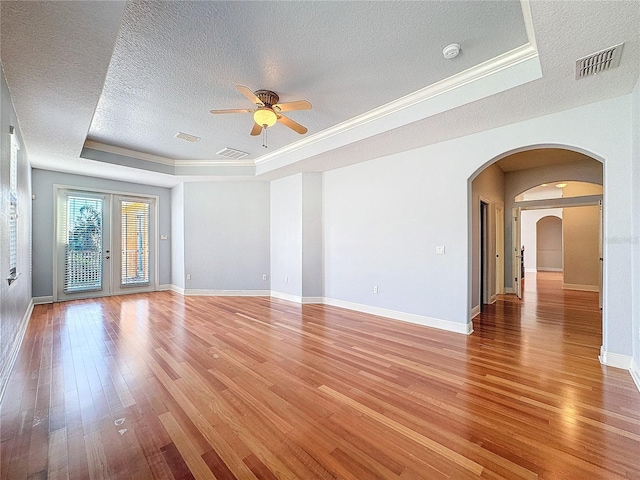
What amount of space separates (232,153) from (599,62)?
16.8ft

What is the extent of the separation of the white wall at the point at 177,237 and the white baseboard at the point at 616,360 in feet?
24.0

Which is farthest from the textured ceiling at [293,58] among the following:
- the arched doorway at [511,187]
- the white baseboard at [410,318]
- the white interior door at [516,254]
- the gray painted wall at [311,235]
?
the white interior door at [516,254]

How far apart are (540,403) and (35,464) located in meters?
3.36

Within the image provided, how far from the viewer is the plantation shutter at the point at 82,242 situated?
5852 mm

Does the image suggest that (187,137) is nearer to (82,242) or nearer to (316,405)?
(82,242)

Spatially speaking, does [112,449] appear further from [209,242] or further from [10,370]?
[209,242]

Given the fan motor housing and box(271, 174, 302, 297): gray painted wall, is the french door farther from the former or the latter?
the fan motor housing

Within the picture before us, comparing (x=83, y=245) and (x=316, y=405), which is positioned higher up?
(x=83, y=245)

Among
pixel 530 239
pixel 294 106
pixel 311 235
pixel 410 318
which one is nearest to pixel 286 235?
pixel 311 235

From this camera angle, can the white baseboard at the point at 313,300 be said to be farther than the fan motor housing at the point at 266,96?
Yes

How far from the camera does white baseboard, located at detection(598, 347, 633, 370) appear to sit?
8.74 ft

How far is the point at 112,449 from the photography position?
1638mm

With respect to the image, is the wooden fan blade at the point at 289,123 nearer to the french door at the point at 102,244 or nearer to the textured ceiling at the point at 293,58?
the textured ceiling at the point at 293,58

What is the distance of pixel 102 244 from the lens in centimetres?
626
